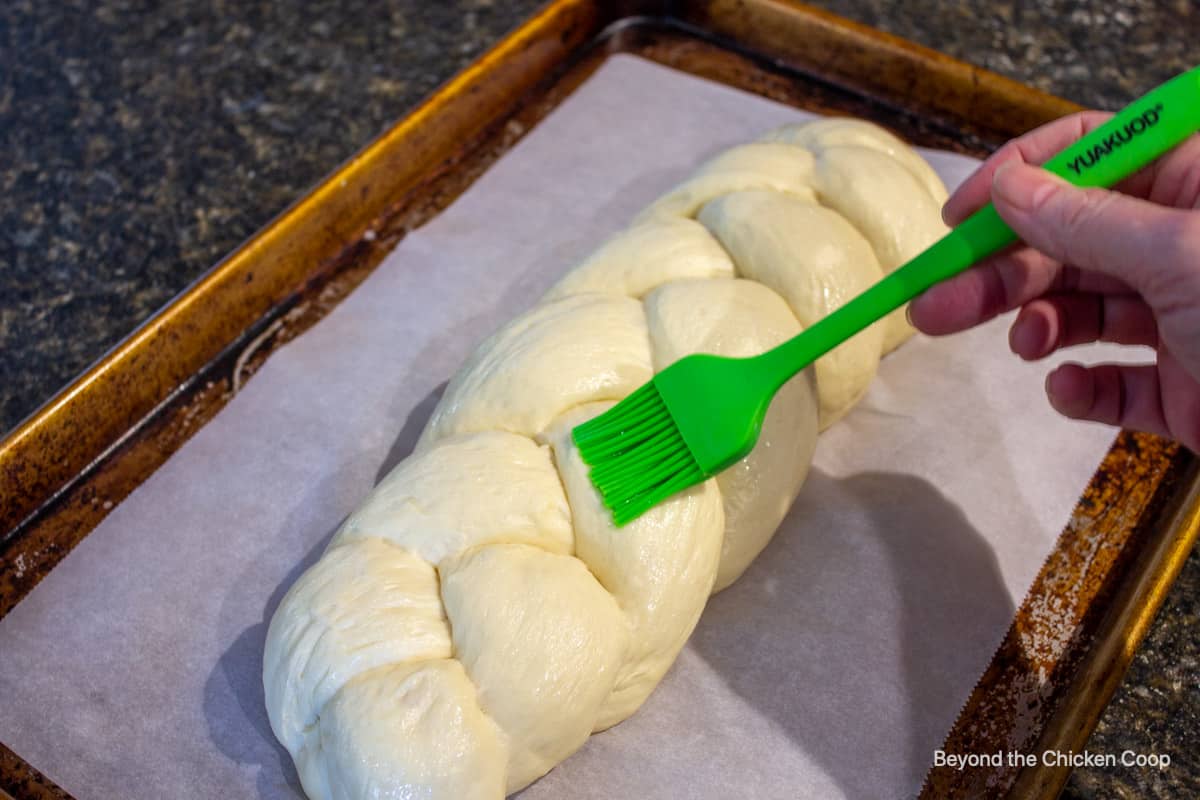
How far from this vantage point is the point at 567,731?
1.05 m

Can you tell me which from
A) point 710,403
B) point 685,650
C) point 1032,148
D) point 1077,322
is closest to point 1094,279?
point 1077,322

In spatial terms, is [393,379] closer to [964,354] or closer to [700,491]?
[700,491]

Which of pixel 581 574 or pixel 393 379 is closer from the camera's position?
pixel 581 574

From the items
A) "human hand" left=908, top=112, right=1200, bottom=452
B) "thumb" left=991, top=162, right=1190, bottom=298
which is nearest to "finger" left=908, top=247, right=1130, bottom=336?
"human hand" left=908, top=112, right=1200, bottom=452

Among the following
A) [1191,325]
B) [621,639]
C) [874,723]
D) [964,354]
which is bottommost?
[874,723]

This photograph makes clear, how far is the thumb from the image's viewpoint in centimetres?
90

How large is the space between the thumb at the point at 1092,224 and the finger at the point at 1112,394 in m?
0.32

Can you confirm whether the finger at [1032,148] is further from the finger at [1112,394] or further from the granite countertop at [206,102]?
the granite countertop at [206,102]

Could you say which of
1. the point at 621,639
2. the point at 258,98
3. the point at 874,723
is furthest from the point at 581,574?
the point at 258,98

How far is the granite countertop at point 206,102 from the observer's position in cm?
163

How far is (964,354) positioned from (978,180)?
1.45 feet

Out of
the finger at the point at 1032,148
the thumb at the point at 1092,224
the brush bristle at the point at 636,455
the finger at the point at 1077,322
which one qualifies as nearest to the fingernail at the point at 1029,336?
the finger at the point at 1077,322

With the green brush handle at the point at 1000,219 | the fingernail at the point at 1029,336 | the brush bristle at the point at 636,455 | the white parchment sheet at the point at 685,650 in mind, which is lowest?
the white parchment sheet at the point at 685,650

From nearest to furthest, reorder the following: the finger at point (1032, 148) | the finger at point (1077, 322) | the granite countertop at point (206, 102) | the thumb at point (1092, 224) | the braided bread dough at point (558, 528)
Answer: the thumb at point (1092, 224)
the braided bread dough at point (558, 528)
the finger at point (1032, 148)
the finger at point (1077, 322)
the granite countertop at point (206, 102)
